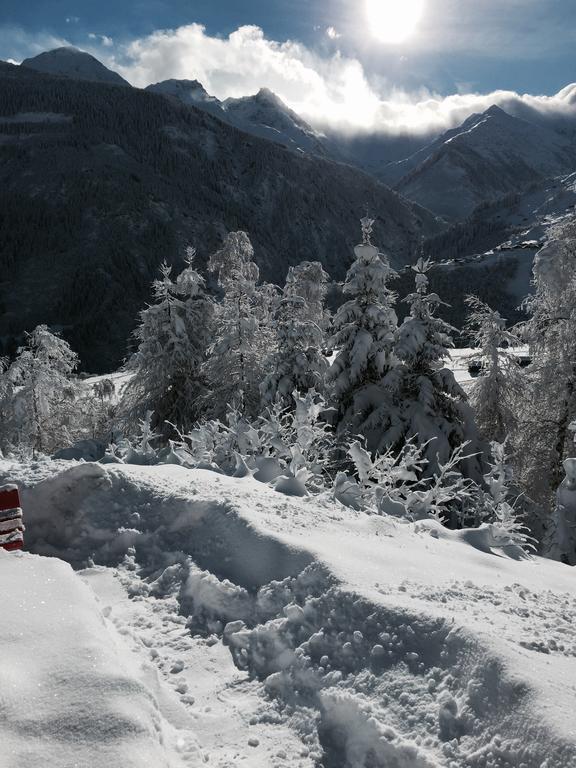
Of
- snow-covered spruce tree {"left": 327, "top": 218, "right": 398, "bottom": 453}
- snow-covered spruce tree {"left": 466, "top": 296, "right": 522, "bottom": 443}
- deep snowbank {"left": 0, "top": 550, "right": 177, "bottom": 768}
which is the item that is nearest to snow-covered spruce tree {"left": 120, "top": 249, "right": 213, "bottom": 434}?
snow-covered spruce tree {"left": 327, "top": 218, "right": 398, "bottom": 453}

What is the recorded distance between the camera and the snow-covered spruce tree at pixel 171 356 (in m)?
19.8

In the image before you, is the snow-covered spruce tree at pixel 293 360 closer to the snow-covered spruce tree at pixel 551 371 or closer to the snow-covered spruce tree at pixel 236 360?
the snow-covered spruce tree at pixel 236 360

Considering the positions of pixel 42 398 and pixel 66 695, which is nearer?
pixel 66 695

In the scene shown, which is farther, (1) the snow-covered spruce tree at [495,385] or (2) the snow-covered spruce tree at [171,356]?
(2) the snow-covered spruce tree at [171,356]

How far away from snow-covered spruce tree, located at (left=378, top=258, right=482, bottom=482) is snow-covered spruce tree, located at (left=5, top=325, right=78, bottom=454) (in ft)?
44.9

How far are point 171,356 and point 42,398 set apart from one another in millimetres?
6514

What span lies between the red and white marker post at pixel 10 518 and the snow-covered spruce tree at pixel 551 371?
13.0 metres

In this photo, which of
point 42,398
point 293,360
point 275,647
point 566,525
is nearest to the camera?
point 275,647

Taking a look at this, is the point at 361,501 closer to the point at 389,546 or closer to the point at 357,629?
the point at 389,546

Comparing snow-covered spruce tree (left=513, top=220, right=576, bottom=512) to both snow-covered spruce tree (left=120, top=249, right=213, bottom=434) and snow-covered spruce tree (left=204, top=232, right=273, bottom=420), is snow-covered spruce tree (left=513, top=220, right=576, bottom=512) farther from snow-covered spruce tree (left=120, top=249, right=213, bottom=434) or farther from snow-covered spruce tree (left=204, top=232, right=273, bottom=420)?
snow-covered spruce tree (left=120, top=249, right=213, bottom=434)

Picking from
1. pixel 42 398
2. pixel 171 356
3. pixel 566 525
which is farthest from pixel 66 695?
pixel 42 398

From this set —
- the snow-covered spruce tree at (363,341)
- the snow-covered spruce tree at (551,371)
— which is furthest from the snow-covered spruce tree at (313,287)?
the snow-covered spruce tree at (551,371)

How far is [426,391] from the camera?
14406mm

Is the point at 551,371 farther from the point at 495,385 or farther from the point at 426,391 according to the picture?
the point at 426,391
